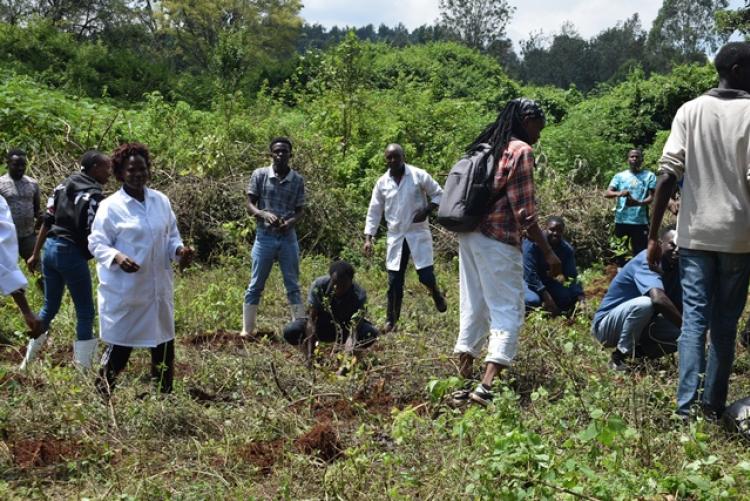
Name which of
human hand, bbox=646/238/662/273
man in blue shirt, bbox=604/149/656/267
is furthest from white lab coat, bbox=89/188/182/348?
Result: man in blue shirt, bbox=604/149/656/267

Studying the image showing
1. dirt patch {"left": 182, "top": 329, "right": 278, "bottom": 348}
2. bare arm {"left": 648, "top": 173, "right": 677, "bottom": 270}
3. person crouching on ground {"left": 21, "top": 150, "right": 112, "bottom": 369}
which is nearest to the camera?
bare arm {"left": 648, "top": 173, "right": 677, "bottom": 270}

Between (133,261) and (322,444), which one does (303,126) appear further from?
(322,444)

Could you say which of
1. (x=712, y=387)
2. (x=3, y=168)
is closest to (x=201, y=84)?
(x=3, y=168)

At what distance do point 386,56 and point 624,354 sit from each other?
29.9m

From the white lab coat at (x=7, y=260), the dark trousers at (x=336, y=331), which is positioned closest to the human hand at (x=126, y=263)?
the white lab coat at (x=7, y=260)

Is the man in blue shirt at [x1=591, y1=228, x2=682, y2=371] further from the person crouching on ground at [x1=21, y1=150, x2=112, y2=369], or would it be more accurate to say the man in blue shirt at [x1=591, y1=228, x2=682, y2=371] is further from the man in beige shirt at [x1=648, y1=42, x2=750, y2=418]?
the person crouching on ground at [x1=21, y1=150, x2=112, y2=369]

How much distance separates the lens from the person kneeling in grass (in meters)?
5.66

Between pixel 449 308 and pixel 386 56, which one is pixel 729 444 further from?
pixel 386 56

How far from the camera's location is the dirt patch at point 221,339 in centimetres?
674

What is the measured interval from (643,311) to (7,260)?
3772mm

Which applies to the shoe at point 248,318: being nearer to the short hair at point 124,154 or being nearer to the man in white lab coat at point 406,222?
the man in white lab coat at point 406,222

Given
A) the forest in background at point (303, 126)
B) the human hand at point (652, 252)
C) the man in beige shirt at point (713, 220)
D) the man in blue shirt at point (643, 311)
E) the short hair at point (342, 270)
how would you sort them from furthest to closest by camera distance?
the forest in background at point (303, 126)
the short hair at point (342, 270)
the man in blue shirt at point (643, 311)
the human hand at point (652, 252)
the man in beige shirt at point (713, 220)

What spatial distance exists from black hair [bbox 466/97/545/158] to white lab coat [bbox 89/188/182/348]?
1978 millimetres

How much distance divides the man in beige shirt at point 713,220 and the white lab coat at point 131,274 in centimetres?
285
